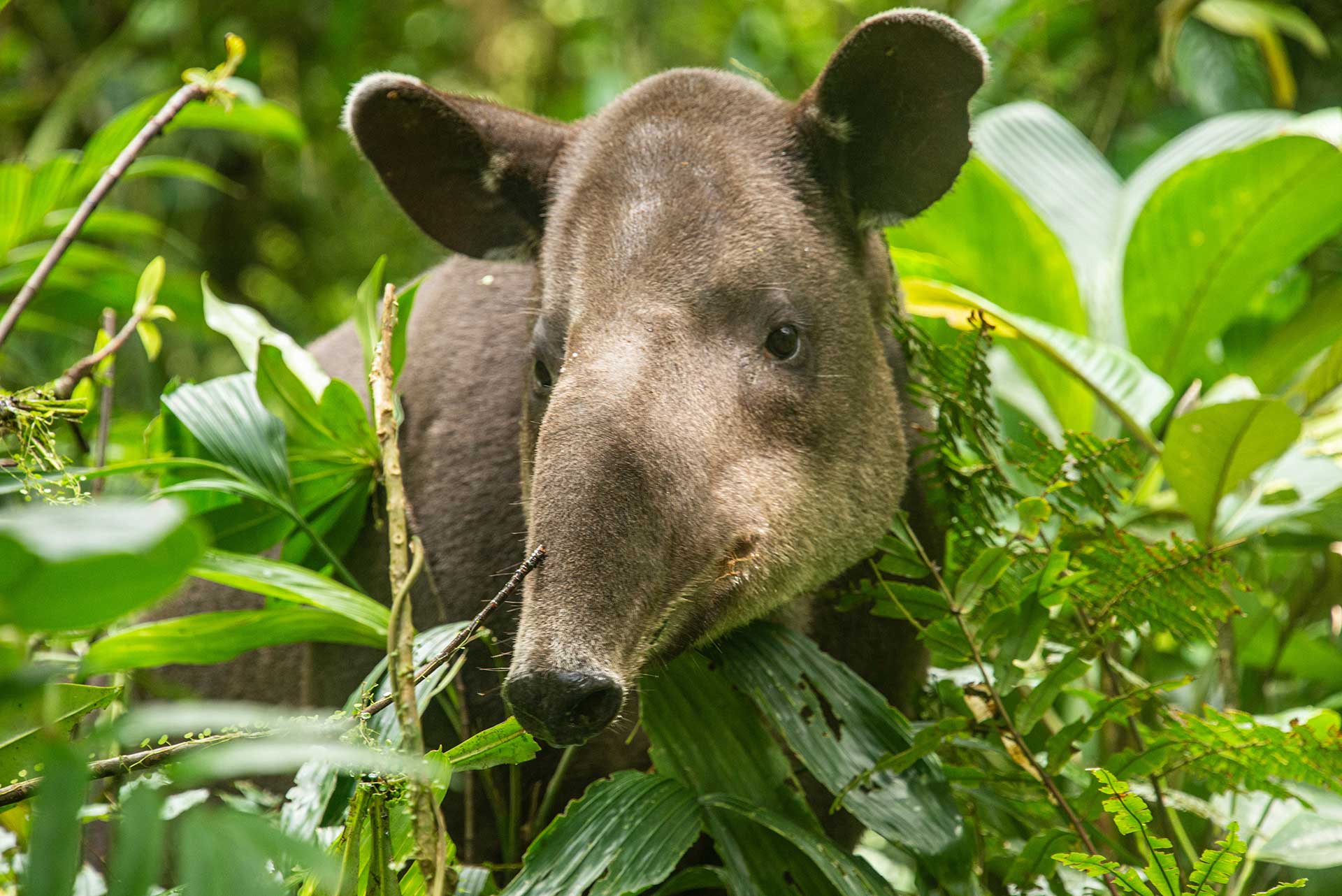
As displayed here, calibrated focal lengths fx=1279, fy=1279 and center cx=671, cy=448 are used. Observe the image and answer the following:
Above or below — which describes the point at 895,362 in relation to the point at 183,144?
above

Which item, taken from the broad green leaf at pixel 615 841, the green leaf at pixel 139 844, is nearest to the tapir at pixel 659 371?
the broad green leaf at pixel 615 841

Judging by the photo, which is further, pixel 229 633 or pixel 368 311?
pixel 368 311

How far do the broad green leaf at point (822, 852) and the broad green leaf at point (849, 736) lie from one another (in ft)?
0.28

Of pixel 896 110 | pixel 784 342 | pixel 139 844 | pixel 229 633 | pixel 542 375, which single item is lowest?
pixel 229 633

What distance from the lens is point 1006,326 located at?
3498mm

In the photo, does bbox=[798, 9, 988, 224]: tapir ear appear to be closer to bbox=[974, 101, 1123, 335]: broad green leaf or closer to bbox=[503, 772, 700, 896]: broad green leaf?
bbox=[503, 772, 700, 896]: broad green leaf

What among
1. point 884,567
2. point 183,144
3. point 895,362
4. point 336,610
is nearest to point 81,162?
point 336,610

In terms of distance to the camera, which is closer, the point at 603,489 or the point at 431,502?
the point at 603,489

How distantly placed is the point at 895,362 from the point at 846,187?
0.47 meters

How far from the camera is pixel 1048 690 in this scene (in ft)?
7.77

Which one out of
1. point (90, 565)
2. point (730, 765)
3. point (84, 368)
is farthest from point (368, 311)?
point (90, 565)

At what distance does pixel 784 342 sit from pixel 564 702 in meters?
1.02

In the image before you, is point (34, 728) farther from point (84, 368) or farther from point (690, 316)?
point (690, 316)

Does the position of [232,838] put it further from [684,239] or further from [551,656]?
[684,239]
